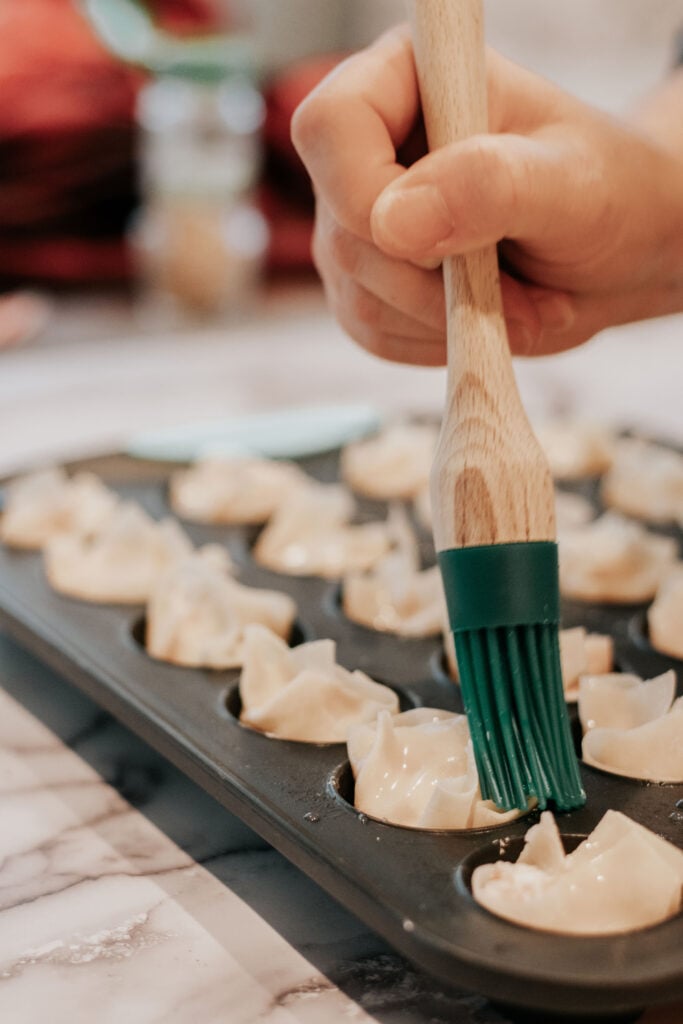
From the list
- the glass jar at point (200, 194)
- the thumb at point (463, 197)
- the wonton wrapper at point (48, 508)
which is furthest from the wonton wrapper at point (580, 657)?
the glass jar at point (200, 194)

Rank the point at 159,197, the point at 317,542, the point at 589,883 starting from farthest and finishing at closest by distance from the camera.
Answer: the point at 159,197
the point at 317,542
the point at 589,883

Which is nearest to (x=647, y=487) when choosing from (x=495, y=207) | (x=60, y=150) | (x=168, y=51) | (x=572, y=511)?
(x=572, y=511)

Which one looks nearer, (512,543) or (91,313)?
(512,543)

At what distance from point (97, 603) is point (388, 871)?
1.91ft

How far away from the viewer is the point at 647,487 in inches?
64.4

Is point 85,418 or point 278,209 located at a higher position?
point 278,209

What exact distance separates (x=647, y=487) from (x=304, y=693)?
70 centimetres

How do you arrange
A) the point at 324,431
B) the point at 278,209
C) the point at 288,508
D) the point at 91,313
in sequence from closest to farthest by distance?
1. the point at 288,508
2. the point at 324,431
3. the point at 91,313
4. the point at 278,209

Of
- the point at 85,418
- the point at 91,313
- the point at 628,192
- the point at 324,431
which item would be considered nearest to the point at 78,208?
the point at 91,313

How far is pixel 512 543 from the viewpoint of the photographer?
93 cm

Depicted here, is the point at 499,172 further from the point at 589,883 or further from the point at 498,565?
the point at 589,883

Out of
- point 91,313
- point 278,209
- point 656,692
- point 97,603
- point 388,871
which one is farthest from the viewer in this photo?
point 278,209

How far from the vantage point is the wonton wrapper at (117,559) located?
1387 mm

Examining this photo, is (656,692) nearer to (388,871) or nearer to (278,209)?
(388,871)
